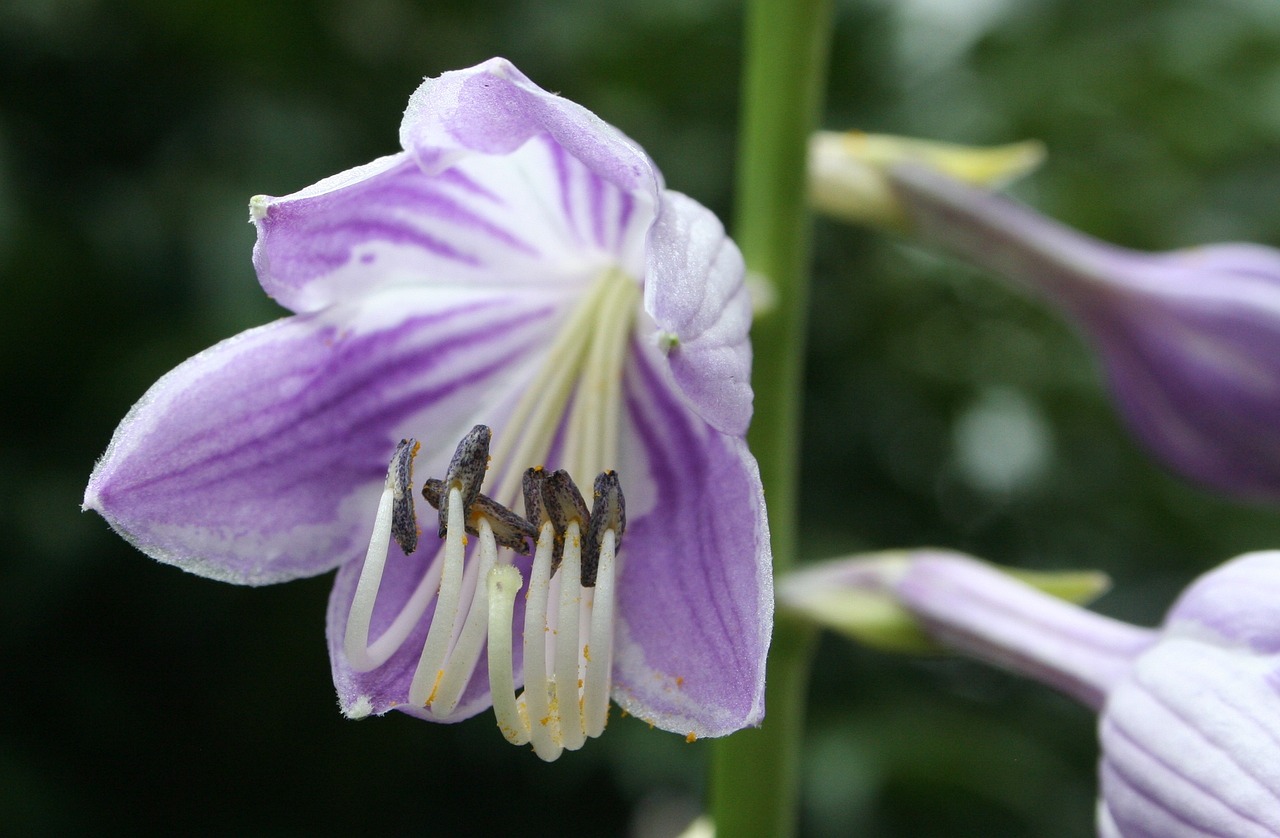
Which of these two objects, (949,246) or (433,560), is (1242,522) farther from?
(433,560)

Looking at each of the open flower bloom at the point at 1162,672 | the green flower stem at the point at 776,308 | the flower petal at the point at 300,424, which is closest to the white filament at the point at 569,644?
the flower petal at the point at 300,424

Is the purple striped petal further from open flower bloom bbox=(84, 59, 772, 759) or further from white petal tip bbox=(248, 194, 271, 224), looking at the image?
white petal tip bbox=(248, 194, 271, 224)

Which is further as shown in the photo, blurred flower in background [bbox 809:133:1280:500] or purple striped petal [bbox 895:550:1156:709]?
blurred flower in background [bbox 809:133:1280:500]

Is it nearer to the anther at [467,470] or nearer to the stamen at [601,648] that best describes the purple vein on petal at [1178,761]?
the stamen at [601,648]

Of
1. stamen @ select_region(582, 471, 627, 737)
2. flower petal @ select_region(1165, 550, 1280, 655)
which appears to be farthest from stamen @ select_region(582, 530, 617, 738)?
flower petal @ select_region(1165, 550, 1280, 655)

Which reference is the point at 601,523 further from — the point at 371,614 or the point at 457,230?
the point at 457,230

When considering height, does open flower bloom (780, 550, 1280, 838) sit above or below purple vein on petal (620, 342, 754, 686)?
below
